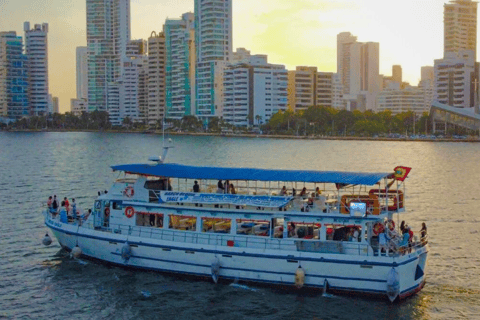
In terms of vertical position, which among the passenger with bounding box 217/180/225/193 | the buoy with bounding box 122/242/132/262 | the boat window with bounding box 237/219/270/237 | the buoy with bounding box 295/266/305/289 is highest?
the passenger with bounding box 217/180/225/193

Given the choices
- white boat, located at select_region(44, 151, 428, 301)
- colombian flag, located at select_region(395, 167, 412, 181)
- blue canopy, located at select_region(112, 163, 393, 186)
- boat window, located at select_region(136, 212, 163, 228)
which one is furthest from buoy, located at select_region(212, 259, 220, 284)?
colombian flag, located at select_region(395, 167, 412, 181)

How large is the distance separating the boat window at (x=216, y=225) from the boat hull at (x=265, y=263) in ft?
3.53

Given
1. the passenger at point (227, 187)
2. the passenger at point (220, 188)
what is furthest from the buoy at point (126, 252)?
the passenger at point (227, 187)

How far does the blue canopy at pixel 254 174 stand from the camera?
941 inches

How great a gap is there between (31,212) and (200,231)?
20274mm

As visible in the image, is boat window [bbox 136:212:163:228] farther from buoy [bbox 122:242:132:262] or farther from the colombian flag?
the colombian flag

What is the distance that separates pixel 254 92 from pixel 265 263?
16424cm

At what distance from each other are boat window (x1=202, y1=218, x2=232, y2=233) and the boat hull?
108cm

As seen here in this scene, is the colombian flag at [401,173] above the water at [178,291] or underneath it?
above

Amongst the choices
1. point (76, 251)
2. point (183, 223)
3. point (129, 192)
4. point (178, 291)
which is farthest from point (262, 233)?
point (76, 251)

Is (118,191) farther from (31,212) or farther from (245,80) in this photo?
(245,80)

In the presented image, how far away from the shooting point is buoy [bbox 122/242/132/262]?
25828 mm

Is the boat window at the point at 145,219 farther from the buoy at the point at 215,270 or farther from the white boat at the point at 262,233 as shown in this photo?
the buoy at the point at 215,270

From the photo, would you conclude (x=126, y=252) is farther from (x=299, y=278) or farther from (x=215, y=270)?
(x=299, y=278)
